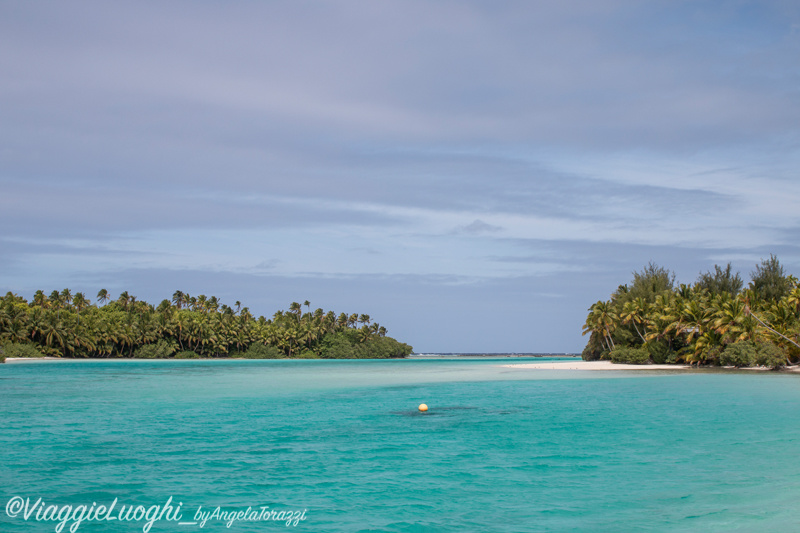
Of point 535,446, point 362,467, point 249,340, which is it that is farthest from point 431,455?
point 249,340

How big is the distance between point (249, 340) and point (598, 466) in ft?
477

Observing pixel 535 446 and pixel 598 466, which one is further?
pixel 535 446

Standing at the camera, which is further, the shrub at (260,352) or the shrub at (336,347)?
the shrub at (336,347)

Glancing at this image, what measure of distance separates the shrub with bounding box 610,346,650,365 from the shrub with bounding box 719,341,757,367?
16.6 meters

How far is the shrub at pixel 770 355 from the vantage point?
60625 millimetres

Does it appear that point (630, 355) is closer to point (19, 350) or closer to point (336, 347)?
point (336, 347)

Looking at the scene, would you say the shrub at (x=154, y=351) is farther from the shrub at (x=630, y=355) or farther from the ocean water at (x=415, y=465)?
the ocean water at (x=415, y=465)

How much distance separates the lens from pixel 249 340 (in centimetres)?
15400

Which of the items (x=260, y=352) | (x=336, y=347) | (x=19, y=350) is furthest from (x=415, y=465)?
(x=336, y=347)

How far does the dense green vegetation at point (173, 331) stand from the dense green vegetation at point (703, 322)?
80841mm

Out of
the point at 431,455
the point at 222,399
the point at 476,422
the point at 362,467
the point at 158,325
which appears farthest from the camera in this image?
the point at 158,325

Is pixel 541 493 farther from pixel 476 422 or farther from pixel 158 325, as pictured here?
pixel 158 325

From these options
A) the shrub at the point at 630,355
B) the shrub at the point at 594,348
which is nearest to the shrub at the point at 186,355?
the shrub at the point at 594,348

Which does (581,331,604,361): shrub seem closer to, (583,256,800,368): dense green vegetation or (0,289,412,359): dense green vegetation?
(583,256,800,368): dense green vegetation
